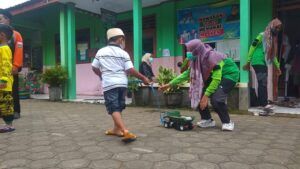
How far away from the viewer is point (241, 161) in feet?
10.2

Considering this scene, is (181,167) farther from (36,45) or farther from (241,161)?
(36,45)

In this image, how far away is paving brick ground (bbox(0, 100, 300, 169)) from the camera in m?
3.07

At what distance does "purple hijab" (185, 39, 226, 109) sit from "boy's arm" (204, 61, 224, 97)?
8 centimetres

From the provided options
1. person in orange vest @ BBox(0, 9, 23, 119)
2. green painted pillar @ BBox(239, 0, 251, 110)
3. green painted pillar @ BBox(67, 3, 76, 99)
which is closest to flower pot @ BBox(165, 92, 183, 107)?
green painted pillar @ BBox(239, 0, 251, 110)

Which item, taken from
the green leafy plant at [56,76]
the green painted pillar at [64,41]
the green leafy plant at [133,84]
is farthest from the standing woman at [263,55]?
the green painted pillar at [64,41]

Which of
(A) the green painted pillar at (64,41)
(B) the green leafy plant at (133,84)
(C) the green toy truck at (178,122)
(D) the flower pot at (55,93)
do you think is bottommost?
(C) the green toy truck at (178,122)

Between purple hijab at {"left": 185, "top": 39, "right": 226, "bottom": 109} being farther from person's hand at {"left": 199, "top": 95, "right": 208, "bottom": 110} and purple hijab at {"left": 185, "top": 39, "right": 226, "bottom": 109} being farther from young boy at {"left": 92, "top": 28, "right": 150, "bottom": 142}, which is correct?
young boy at {"left": 92, "top": 28, "right": 150, "bottom": 142}

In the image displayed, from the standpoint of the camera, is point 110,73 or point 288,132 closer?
point 110,73

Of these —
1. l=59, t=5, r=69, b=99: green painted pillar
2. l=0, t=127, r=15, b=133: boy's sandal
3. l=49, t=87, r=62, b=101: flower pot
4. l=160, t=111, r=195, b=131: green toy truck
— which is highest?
l=59, t=5, r=69, b=99: green painted pillar

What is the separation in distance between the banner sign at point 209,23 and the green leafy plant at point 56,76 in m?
4.00

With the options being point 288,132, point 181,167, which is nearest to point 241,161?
point 181,167

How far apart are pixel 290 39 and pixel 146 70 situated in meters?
3.97

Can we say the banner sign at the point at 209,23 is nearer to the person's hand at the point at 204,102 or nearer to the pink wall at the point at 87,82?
the pink wall at the point at 87,82

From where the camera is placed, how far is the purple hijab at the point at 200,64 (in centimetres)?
453
